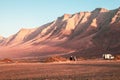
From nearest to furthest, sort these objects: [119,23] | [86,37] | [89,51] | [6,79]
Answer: [6,79] < [89,51] < [119,23] < [86,37]

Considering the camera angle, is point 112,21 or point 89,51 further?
point 112,21

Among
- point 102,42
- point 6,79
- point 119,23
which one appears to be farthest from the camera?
point 119,23

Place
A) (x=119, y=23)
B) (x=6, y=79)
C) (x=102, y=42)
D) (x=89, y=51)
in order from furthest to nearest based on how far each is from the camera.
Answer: (x=119, y=23)
(x=102, y=42)
(x=89, y=51)
(x=6, y=79)

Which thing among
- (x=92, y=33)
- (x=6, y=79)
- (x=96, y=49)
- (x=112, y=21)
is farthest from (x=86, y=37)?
(x=6, y=79)

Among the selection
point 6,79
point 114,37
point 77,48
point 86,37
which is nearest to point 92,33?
point 86,37

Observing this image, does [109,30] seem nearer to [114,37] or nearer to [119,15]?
[114,37]

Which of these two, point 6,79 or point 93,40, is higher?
point 93,40

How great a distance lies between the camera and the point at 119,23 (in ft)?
576

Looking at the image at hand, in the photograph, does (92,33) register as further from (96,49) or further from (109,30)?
(96,49)

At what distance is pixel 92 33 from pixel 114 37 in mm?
30967

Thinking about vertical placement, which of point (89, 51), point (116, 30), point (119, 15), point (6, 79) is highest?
point (119, 15)

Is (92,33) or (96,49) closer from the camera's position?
(96,49)

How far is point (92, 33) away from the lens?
192250 millimetres

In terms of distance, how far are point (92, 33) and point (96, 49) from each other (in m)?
38.0
